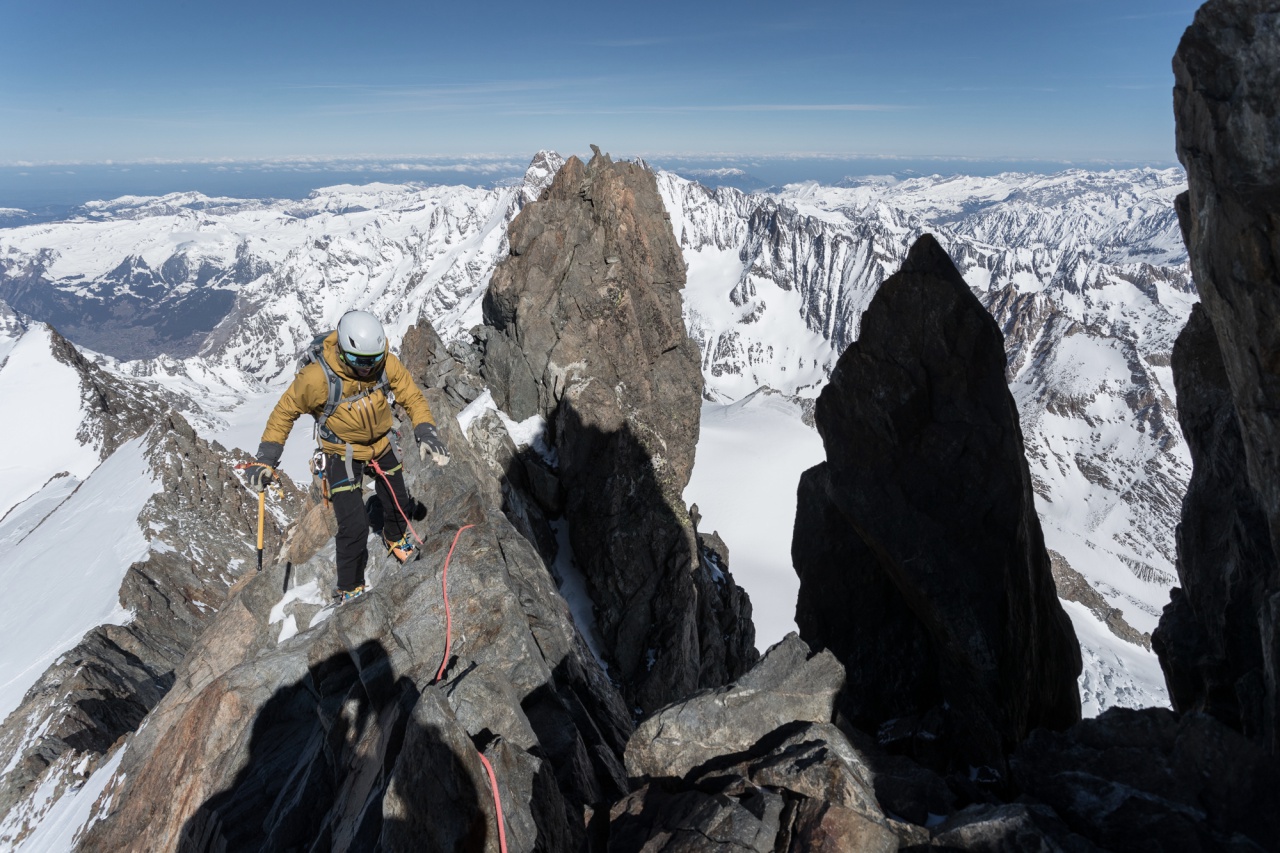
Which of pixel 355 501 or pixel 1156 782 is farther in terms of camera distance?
pixel 355 501

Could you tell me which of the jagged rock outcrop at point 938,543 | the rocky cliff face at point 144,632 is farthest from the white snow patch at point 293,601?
the jagged rock outcrop at point 938,543

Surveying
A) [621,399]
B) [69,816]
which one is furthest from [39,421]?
[69,816]

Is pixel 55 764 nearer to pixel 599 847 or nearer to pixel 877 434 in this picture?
pixel 599 847

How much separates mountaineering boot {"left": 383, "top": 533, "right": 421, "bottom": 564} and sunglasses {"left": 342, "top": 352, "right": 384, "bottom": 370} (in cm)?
415

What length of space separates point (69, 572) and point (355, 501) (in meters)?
31.7

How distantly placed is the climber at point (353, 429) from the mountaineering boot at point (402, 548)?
0.8 inches

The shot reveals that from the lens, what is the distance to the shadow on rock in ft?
21.5

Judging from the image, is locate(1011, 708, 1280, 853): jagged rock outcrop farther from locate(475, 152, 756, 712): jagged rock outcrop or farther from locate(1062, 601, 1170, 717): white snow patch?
locate(1062, 601, 1170, 717): white snow patch

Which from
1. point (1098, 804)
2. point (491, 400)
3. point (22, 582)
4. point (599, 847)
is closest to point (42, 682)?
point (22, 582)

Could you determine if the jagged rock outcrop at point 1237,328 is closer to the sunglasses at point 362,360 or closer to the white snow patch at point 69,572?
the sunglasses at point 362,360

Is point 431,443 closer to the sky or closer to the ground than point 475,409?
closer to the sky

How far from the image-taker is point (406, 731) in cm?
735

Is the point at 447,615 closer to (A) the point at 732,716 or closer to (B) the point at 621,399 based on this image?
(A) the point at 732,716

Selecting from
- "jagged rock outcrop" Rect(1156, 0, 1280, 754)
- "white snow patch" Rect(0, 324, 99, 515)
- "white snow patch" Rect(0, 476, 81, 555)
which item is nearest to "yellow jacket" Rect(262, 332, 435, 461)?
"jagged rock outcrop" Rect(1156, 0, 1280, 754)
